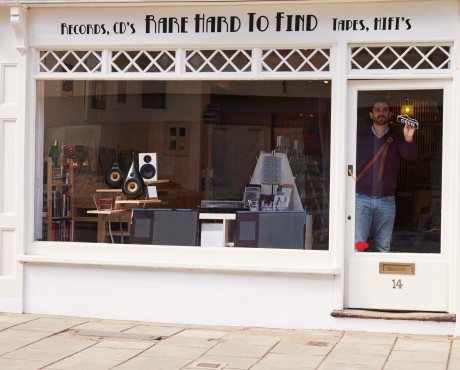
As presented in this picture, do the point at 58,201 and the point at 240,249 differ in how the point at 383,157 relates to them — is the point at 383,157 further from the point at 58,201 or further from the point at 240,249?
the point at 58,201

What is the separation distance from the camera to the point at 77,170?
411 inches

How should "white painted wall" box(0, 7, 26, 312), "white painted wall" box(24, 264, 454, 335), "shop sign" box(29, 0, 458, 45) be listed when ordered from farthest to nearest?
"white painted wall" box(0, 7, 26, 312) < "white painted wall" box(24, 264, 454, 335) < "shop sign" box(29, 0, 458, 45)

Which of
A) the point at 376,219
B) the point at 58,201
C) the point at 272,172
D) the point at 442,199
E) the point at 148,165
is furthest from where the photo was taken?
the point at 58,201

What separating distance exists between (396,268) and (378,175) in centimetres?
100

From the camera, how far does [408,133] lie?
9.47 m

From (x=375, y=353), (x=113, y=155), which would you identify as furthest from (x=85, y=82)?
(x=375, y=353)

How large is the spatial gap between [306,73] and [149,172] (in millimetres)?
2123

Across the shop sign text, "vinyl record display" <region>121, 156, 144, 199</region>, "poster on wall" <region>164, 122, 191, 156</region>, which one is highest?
the shop sign text

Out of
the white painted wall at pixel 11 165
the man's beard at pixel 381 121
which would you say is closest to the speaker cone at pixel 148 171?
the white painted wall at pixel 11 165

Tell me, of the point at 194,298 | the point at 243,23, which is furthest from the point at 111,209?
the point at 243,23

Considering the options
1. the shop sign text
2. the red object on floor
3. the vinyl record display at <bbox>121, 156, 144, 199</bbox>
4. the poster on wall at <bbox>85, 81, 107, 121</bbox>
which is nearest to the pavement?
the red object on floor

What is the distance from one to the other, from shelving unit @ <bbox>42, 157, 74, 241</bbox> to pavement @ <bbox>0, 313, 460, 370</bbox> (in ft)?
3.47

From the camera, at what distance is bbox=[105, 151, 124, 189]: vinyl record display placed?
10.3 meters

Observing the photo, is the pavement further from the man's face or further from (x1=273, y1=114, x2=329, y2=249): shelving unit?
the man's face
